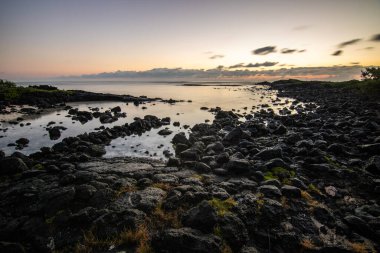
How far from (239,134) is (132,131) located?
36.7ft

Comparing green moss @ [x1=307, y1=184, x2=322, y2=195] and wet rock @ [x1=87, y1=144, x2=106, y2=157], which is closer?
green moss @ [x1=307, y1=184, x2=322, y2=195]

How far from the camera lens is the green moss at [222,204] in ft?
28.5

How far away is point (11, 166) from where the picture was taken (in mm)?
12398

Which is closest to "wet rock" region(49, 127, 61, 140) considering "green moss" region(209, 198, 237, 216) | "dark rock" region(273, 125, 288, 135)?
"green moss" region(209, 198, 237, 216)

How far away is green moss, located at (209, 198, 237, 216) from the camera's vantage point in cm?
870

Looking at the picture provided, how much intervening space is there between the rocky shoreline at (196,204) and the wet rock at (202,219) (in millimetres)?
32

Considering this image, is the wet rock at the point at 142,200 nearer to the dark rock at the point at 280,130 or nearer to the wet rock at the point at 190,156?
the wet rock at the point at 190,156

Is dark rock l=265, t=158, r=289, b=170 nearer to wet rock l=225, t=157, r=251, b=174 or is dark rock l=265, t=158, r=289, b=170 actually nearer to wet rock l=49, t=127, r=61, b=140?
wet rock l=225, t=157, r=251, b=174

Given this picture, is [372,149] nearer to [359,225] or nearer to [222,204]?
[359,225]

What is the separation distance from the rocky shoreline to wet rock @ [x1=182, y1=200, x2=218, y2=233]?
0.11 ft

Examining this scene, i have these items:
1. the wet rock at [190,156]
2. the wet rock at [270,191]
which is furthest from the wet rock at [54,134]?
the wet rock at [270,191]

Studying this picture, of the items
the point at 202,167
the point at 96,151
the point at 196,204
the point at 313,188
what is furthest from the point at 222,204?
the point at 96,151

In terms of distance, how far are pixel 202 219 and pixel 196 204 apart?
59.5 inches

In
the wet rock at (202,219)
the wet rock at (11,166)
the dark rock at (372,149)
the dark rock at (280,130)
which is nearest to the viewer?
the wet rock at (202,219)
